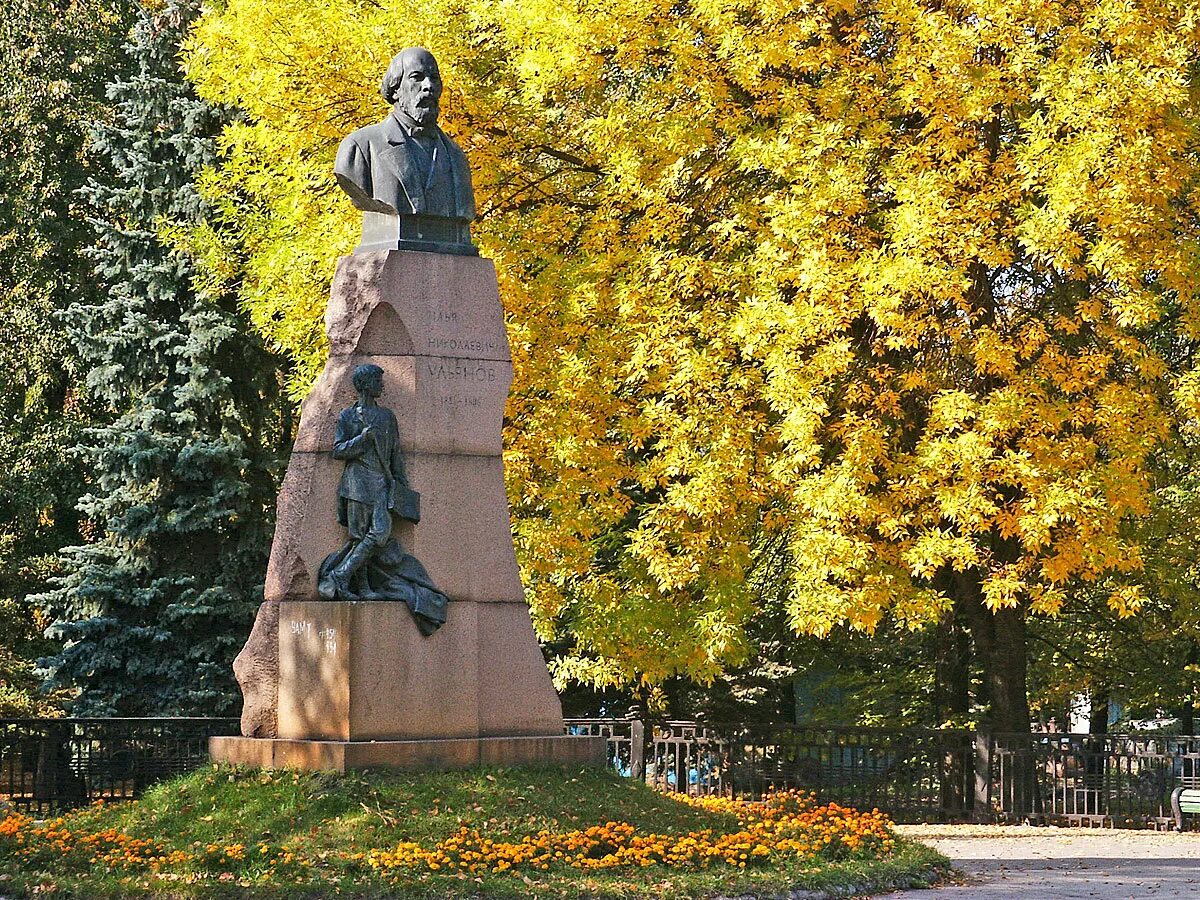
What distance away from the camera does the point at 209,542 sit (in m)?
23.8

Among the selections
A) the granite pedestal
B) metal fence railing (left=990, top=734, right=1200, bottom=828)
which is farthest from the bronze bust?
metal fence railing (left=990, top=734, right=1200, bottom=828)

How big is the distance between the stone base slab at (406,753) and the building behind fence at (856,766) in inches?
240

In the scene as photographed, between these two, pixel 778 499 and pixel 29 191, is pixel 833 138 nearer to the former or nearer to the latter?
pixel 778 499

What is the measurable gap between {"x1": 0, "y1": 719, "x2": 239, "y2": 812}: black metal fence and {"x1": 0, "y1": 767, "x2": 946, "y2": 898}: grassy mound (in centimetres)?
630

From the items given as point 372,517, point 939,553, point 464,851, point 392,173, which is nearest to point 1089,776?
point 939,553

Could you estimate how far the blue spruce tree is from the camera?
2273 centimetres

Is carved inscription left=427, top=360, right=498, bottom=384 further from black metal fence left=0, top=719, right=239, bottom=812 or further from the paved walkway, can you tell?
black metal fence left=0, top=719, right=239, bottom=812

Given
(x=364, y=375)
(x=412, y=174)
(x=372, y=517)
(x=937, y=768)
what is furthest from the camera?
(x=937, y=768)

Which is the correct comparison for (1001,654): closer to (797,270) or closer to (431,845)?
(797,270)

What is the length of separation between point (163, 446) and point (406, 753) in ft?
39.5

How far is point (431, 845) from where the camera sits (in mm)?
10969

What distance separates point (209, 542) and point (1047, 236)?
12206 mm

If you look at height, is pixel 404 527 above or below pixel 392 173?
below

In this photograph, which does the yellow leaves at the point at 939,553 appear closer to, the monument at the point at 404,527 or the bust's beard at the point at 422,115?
the monument at the point at 404,527
